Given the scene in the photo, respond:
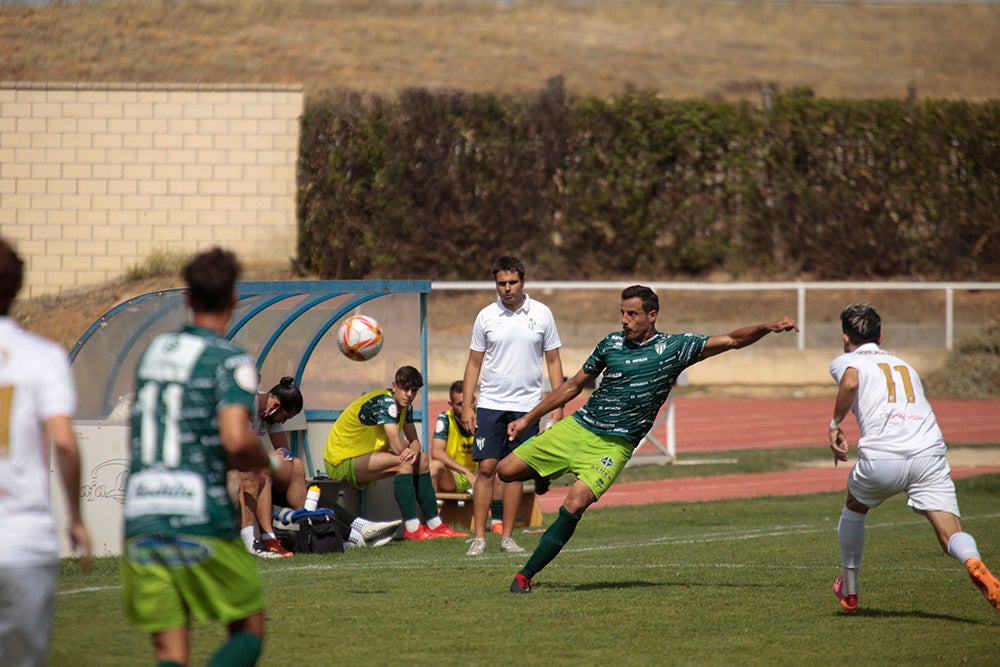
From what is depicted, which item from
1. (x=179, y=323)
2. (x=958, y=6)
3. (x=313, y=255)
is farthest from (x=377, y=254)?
(x=958, y=6)

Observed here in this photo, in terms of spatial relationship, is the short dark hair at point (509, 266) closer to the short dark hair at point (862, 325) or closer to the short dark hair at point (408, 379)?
the short dark hair at point (408, 379)

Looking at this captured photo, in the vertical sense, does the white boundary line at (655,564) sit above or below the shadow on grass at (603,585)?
below

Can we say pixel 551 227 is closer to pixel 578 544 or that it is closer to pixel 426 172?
pixel 426 172

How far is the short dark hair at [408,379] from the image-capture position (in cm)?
1137

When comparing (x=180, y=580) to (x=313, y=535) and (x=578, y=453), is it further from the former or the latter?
(x=313, y=535)

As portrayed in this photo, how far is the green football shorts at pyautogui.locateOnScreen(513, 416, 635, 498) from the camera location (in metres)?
8.59

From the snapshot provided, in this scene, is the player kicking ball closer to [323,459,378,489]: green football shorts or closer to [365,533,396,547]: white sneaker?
[365,533,396,547]: white sneaker

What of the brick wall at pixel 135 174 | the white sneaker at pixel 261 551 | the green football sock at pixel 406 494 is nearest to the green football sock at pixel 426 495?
the green football sock at pixel 406 494

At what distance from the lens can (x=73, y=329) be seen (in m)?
26.1

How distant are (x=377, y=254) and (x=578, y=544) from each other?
63.1ft

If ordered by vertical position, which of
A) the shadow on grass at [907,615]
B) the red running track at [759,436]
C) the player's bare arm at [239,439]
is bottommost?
the red running track at [759,436]

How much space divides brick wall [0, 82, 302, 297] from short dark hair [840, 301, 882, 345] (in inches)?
839

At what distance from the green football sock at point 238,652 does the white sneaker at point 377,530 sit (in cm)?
628

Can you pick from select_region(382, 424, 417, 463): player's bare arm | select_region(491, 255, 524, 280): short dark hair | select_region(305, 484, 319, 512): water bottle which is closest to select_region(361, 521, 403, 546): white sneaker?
select_region(305, 484, 319, 512): water bottle
